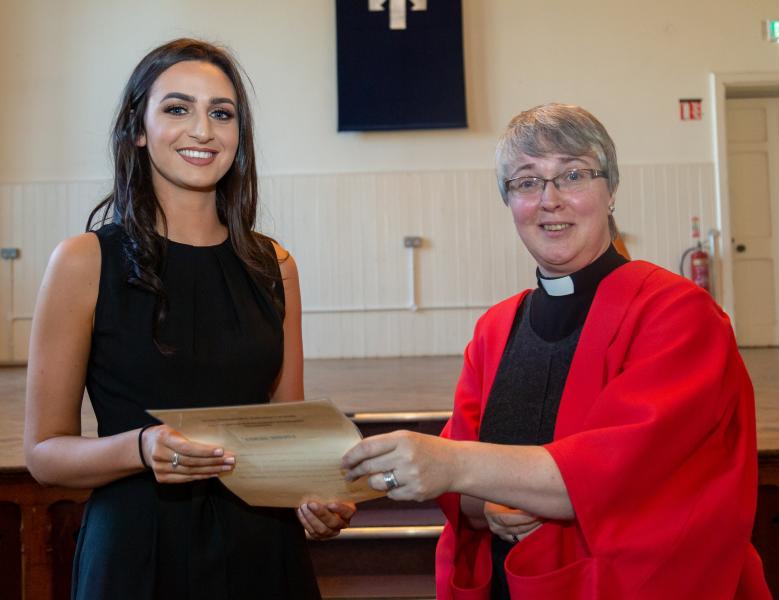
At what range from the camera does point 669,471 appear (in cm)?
110

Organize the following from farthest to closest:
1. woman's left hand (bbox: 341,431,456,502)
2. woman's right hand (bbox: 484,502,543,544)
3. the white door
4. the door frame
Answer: the white door, the door frame, woman's right hand (bbox: 484,502,543,544), woman's left hand (bbox: 341,431,456,502)

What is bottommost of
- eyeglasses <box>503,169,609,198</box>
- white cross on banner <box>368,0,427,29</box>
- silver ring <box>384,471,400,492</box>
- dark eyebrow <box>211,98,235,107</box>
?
silver ring <box>384,471,400,492</box>

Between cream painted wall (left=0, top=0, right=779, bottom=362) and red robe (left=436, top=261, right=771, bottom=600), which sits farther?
cream painted wall (left=0, top=0, right=779, bottom=362)

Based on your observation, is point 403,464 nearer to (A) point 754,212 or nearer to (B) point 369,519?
(B) point 369,519

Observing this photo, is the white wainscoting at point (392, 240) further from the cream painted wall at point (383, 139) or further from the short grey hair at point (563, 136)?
the short grey hair at point (563, 136)

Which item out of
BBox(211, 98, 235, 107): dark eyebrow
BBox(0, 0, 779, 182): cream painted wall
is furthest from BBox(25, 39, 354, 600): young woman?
BBox(0, 0, 779, 182): cream painted wall

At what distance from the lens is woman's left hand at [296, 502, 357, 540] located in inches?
49.6

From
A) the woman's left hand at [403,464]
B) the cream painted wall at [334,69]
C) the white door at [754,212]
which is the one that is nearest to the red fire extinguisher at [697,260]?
the white door at [754,212]

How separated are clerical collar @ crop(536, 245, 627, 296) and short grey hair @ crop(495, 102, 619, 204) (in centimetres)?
13

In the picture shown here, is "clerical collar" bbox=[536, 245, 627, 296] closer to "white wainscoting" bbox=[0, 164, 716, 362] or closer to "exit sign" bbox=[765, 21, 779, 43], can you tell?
"white wainscoting" bbox=[0, 164, 716, 362]

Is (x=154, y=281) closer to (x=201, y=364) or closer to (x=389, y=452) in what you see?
(x=201, y=364)

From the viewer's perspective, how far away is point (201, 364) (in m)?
1.28

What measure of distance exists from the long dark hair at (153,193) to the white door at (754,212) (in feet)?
22.0

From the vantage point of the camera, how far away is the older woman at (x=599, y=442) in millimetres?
1076
